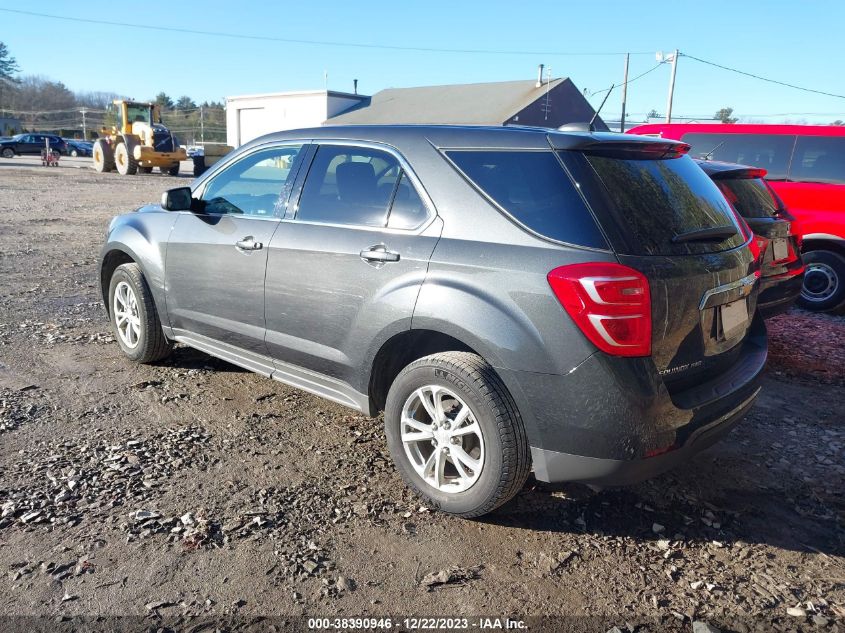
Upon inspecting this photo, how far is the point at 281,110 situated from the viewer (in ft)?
159

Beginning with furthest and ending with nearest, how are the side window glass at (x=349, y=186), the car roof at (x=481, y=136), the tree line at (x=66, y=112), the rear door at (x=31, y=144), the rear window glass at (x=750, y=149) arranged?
the tree line at (x=66, y=112) → the rear door at (x=31, y=144) → the rear window glass at (x=750, y=149) → the side window glass at (x=349, y=186) → the car roof at (x=481, y=136)

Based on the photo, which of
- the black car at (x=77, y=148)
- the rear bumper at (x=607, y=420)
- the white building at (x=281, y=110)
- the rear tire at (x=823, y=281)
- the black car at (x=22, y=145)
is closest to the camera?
the rear bumper at (x=607, y=420)

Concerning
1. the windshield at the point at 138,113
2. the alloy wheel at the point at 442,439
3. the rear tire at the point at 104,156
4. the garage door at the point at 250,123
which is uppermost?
the garage door at the point at 250,123

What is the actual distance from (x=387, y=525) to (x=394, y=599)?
525mm

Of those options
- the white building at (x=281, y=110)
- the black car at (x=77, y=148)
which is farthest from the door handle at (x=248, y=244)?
the black car at (x=77, y=148)

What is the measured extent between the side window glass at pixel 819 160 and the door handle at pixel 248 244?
21.4ft

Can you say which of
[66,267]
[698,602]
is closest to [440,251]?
[698,602]

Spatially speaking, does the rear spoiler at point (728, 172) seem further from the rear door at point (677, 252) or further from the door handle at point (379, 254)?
the door handle at point (379, 254)

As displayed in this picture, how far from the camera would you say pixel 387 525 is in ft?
10.3

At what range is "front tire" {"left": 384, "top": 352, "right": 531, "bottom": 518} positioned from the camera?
9.52 feet

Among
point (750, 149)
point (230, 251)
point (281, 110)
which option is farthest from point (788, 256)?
point (281, 110)

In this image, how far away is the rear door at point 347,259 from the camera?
129 inches

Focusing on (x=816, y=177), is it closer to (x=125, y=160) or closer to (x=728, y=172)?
(x=728, y=172)

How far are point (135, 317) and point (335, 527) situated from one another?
2799 mm
